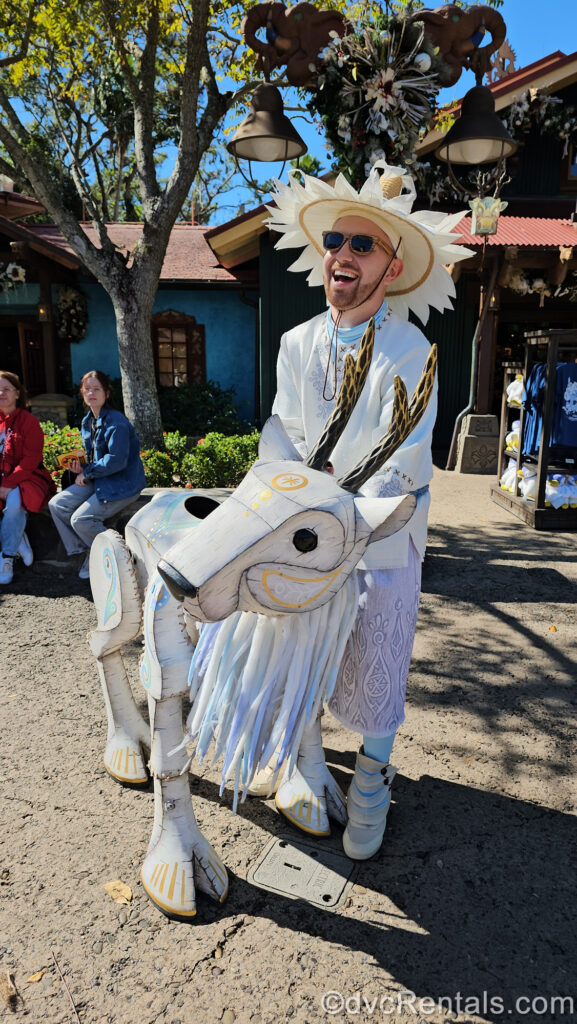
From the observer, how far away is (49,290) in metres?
11.6

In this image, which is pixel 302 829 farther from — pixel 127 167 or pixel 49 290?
pixel 127 167

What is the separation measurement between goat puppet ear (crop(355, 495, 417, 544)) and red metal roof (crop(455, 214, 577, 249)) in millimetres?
8833

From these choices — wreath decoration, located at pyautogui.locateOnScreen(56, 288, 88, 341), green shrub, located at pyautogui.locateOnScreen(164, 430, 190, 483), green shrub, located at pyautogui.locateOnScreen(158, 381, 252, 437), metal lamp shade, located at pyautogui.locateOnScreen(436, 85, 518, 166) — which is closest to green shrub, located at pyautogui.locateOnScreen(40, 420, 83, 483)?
green shrub, located at pyautogui.locateOnScreen(164, 430, 190, 483)

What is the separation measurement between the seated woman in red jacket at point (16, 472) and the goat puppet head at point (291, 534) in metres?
4.06

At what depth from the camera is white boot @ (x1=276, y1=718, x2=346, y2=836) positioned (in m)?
2.45

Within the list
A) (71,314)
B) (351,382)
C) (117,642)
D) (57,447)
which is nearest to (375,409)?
(351,382)

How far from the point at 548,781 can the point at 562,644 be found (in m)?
1.57

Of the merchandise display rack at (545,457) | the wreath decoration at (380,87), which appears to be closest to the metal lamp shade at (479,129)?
the wreath decoration at (380,87)

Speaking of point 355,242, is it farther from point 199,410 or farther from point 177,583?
point 199,410

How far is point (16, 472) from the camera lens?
5121 millimetres

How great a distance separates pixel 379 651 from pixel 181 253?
12919mm

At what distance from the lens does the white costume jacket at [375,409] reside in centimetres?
193

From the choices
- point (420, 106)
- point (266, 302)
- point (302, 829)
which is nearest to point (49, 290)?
point (266, 302)

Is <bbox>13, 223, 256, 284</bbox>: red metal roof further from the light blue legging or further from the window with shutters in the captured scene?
the light blue legging
